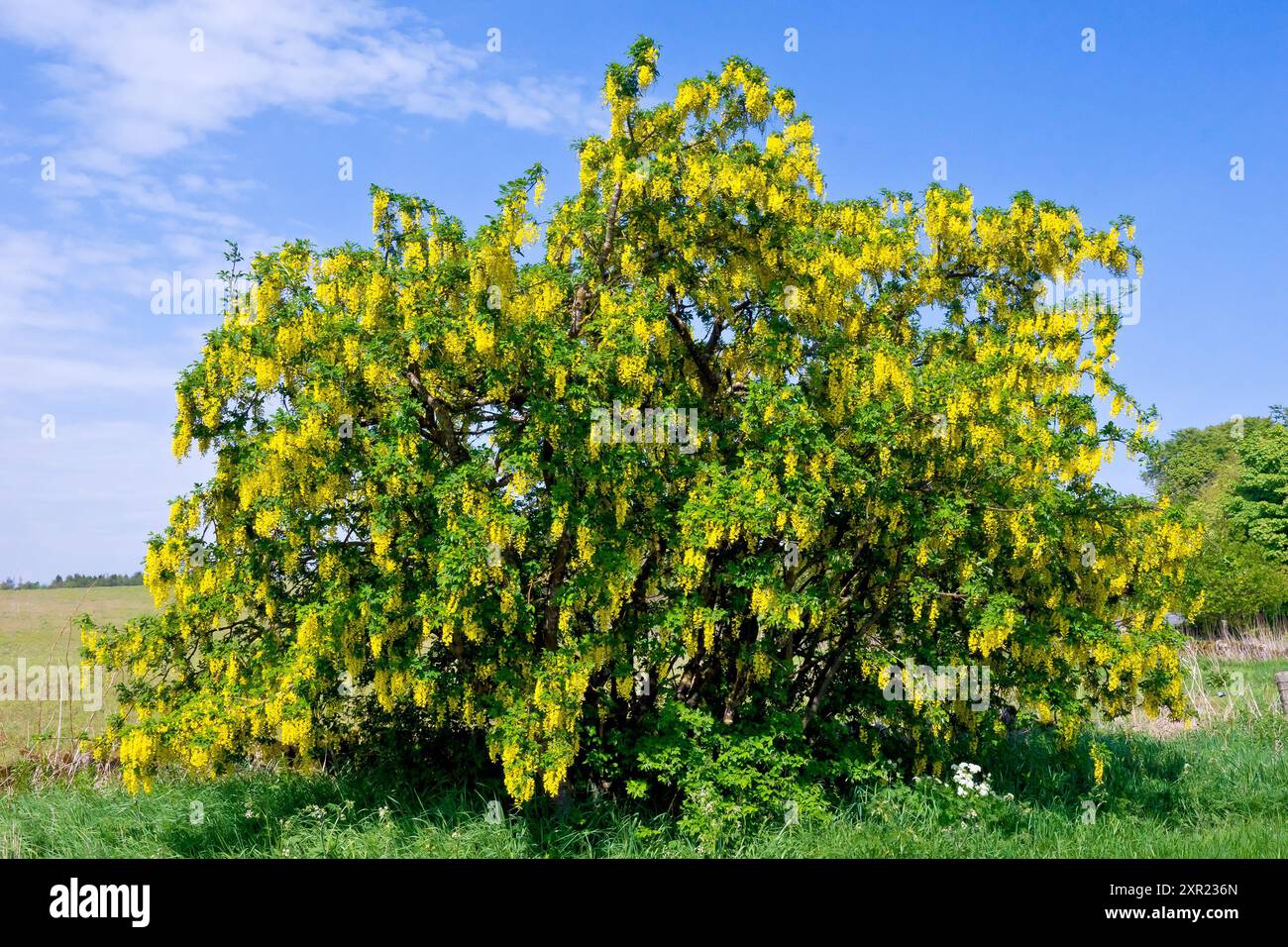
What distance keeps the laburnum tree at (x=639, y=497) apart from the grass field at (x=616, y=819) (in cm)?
65

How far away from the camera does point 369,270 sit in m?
8.80

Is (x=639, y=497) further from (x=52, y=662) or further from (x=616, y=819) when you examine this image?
(x=52, y=662)

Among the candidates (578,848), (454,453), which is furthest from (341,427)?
(578,848)

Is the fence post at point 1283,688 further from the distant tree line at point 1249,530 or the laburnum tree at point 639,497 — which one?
the laburnum tree at point 639,497

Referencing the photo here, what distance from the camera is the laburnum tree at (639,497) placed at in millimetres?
8039

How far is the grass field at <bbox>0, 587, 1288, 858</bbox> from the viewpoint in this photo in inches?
329

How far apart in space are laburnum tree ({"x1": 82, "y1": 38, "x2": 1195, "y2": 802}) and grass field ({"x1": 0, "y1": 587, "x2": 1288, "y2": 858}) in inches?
25.4

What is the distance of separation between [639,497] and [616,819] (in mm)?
3047

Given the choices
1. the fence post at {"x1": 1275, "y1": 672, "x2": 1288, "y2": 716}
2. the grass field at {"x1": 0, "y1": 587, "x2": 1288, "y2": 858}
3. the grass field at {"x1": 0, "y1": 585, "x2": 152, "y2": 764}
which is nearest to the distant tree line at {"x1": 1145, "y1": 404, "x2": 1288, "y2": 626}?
the fence post at {"x1": 1275, "y1": 672, "x2": 1288, "y2": 716}

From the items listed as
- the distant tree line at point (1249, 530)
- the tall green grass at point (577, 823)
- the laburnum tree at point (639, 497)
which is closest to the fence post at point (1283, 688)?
the distant tree line at point (1249, 530)

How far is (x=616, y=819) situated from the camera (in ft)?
28.9

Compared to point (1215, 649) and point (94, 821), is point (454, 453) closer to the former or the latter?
point (94, 821)

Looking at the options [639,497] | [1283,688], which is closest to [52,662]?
[639,497]

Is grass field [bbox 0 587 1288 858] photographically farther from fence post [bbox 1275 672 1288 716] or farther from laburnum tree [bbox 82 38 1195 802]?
fence post [bbox 1275 672 1288 716]
